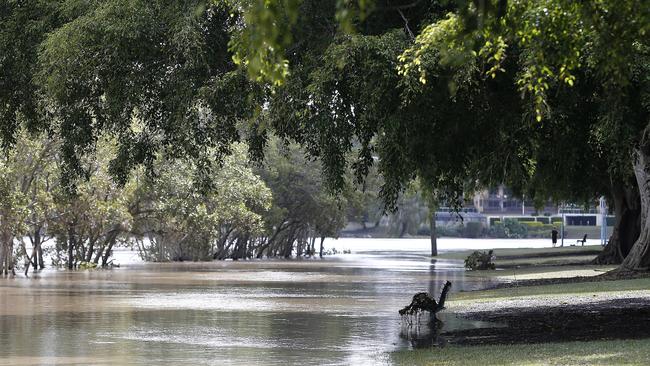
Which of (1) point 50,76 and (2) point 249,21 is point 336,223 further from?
(2) point 249,21

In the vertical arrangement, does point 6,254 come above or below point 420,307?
above

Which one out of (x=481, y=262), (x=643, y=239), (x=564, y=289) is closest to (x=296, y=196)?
(x=481, y=262)

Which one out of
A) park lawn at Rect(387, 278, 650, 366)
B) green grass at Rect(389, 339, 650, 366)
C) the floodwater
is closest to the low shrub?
the floodwater

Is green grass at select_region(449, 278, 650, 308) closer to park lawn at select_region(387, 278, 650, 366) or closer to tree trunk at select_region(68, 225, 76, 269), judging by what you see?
park lawn at select_region(387, 278, 650, 366)

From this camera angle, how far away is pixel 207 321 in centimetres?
2412

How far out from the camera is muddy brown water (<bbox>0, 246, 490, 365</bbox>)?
17.8 metres

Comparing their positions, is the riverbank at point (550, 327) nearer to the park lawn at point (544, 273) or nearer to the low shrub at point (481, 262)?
the park lawn at point (544, 273)

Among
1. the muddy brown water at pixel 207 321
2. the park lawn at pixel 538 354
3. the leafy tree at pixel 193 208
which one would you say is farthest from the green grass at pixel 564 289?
the leafy tree at pixel 193 208

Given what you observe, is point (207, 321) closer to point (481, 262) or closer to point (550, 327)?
point (550, 327)

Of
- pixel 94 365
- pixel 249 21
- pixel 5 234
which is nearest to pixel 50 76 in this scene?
pixel 94 365

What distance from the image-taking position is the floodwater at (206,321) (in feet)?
58.3

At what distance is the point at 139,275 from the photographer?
49.7 meters

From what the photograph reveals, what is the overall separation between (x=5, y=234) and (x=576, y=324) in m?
31.1

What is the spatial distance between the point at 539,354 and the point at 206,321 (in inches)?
381
